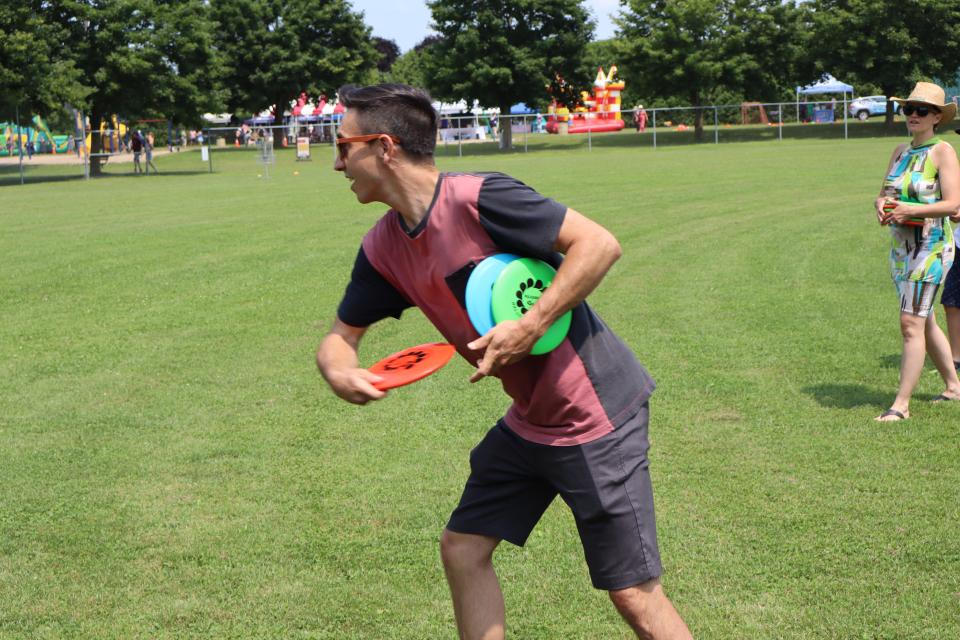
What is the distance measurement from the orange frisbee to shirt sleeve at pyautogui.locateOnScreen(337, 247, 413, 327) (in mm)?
185

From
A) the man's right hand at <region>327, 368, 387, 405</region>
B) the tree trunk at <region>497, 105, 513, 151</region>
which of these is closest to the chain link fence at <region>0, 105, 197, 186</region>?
the tree trunk at <region>497, 105, 513, 151</region>

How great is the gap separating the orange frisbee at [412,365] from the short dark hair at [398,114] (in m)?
0.58

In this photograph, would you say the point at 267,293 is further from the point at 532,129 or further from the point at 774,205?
the point at 532,129

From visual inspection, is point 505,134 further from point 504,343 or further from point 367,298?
point 504,343

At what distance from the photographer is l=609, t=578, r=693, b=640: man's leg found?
124 inches

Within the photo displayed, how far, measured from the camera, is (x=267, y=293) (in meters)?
12.7

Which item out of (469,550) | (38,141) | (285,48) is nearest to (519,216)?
(469,550)

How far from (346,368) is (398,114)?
787 millimetres

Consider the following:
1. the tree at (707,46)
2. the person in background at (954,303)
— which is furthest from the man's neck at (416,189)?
the tree at (707,46)

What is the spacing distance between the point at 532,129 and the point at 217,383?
249ft

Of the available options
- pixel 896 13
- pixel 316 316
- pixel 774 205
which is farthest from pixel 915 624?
pixel 896 13

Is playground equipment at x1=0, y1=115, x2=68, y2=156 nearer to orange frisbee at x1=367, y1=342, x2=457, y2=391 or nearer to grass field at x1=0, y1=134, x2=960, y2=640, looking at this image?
grass field at x1=0, y1=134, x2=960, y2=640

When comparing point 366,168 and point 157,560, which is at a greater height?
point 366,168

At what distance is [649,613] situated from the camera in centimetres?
317
